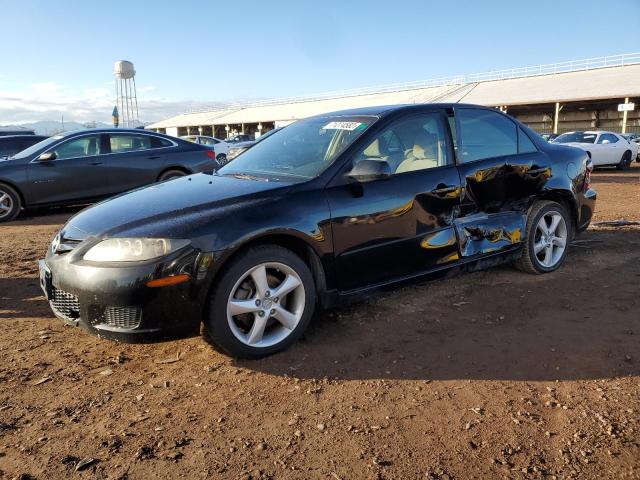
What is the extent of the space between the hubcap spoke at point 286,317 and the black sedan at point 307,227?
11mm

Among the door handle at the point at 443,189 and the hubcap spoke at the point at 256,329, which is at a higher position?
the door handle at the point at 443,189

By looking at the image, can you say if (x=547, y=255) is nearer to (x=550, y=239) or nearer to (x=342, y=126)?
(x=550, y=239)

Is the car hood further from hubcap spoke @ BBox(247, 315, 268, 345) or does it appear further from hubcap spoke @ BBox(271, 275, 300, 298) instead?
hubcap spoke @ BBox(247, 315, 268, 345)

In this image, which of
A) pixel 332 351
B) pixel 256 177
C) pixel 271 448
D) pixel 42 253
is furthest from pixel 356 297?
pixel 42 253

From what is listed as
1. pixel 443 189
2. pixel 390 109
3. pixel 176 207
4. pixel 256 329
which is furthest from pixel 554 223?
pixel 176 207

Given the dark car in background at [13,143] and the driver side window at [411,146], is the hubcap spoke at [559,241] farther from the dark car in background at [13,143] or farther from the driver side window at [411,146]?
the dark car in background at [13,143]

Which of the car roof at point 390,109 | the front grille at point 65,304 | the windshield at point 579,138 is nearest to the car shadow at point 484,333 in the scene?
the front grille at point 65,304

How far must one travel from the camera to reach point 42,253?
20.0ft

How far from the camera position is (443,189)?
398 centimetres

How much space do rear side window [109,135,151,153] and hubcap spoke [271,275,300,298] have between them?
22.2 ft

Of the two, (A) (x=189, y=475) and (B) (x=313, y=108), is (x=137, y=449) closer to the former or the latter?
(A) (x=189, y=475)

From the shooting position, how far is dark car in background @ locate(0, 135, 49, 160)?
554 inches

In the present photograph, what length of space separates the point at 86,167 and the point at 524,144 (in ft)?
22.4

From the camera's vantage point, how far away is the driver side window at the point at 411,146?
12.7 ft
